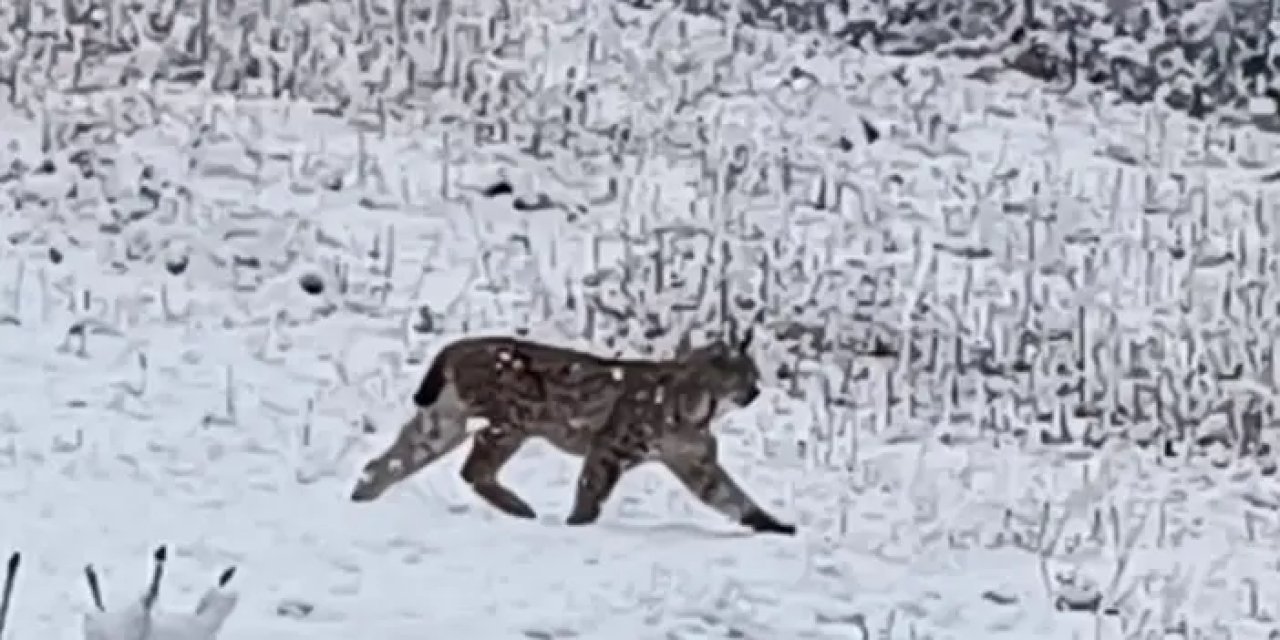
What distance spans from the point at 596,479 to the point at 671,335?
10.5 ft

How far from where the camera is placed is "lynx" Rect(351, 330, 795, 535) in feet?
27.4

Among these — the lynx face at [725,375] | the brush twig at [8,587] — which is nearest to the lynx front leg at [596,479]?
the lynx face at [725,375]

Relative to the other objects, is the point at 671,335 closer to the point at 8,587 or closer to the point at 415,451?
the point at 415,451

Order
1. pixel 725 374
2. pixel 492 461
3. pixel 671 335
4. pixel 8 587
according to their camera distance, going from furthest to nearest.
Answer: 1. pixel 671 335
2. pixel 725 374
3. pixel 492 461
4. pixel 8 587

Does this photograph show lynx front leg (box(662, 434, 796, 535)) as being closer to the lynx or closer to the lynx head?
the lynx

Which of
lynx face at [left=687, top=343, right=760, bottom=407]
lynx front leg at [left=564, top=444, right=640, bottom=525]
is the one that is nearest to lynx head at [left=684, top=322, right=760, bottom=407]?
lynx face at [left=687, top=343, right=760, bottom=407]

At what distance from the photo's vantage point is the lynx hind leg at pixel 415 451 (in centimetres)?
841

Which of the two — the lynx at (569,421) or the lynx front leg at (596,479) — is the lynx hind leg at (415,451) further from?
the lynx front leg at (596,479)

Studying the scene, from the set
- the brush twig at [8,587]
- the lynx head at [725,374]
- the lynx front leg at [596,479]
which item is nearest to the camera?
the brush twig at [8,587]

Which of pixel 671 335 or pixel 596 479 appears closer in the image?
pixel 596 479

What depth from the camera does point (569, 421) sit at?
8406 mm

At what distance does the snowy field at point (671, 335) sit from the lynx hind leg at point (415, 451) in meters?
0.10

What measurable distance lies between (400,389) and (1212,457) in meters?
2.98

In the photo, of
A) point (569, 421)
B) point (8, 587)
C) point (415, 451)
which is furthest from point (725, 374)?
point (8, 587)
